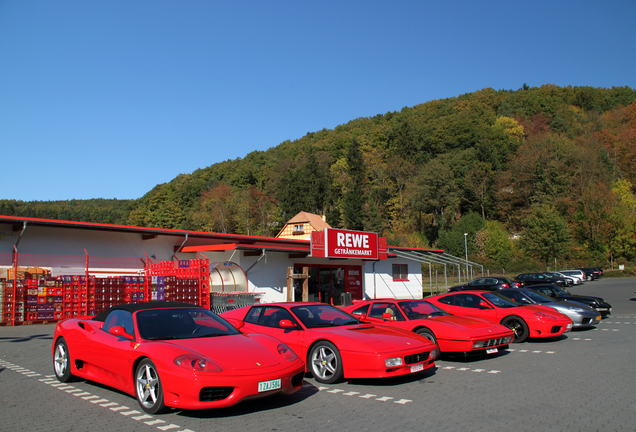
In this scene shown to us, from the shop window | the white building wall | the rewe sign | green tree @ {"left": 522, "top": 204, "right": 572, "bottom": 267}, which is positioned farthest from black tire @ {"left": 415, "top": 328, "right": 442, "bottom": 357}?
Result: green tree @ {"left": 522, "top": 204, "right": 572, "bottom": 267}

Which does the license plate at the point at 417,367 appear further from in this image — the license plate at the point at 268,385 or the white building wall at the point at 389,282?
the white building wall at the point at 389,282

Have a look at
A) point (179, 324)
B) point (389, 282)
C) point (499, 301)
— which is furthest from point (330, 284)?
point (179, 324)

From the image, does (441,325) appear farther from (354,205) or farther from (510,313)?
(354,205)

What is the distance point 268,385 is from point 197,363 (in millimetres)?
847

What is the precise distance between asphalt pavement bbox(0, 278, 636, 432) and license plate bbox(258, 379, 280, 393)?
0.32 m

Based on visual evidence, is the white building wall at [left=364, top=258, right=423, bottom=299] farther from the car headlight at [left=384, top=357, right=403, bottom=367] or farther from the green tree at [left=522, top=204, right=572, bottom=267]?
the green tree at [left=522, top=204, right=572, bottom=267]

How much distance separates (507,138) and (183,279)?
8168 cm

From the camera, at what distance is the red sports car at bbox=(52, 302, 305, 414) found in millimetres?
5074

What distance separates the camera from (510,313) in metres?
11.6

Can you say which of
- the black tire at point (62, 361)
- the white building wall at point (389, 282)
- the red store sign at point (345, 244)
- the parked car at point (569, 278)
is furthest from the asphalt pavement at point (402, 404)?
the parked car at point (569, 278)

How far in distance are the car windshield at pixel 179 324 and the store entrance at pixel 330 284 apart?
54.3 ft

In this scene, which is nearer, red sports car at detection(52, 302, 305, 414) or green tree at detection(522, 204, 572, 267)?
red sports car at detection(52, 302, 305, 414)

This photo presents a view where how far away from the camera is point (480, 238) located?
225ft

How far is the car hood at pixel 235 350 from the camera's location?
17.5ft
